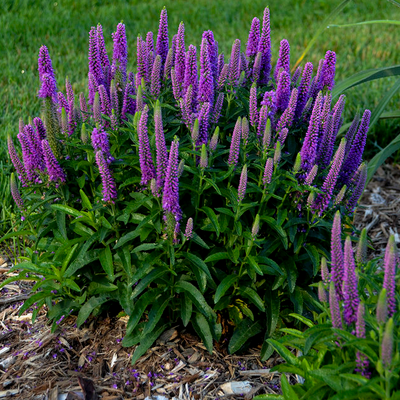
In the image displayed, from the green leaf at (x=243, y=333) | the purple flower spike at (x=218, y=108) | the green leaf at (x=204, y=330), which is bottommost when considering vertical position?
the green leaf at (x=243, y=333)

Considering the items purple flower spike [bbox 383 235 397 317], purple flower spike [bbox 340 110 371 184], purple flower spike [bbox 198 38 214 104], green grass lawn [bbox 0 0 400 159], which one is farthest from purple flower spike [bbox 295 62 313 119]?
green grass lawn [bbox 0 0 400 159]

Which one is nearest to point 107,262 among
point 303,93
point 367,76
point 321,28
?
point 303,93

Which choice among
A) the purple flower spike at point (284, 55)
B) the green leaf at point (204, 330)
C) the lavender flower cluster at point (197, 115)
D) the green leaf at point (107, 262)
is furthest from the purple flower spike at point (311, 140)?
the green leaf at point (107, 262)

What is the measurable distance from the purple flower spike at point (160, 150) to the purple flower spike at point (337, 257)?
96cm

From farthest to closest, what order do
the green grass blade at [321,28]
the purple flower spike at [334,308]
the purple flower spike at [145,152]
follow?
the green grass blade at [321,28] < the purple flower spike at [145,152] < the purple flower spike at [334,308]

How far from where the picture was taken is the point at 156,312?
3.06m

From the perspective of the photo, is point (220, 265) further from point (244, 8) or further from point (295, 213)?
point (244, 8)

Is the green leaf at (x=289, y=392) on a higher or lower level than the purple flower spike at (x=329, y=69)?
lower

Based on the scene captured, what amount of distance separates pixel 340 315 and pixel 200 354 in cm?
145

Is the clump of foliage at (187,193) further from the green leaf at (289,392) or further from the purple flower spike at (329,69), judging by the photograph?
the green leaf at (289,392)

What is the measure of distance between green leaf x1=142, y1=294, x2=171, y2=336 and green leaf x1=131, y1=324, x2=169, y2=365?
5cm

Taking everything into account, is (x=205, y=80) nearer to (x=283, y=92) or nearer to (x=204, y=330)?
(x=283, y=92)

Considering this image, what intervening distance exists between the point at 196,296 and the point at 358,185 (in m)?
1.14

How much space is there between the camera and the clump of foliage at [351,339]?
1908 millimetres
